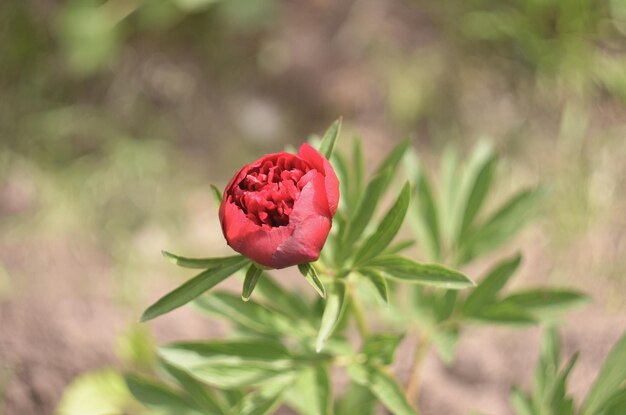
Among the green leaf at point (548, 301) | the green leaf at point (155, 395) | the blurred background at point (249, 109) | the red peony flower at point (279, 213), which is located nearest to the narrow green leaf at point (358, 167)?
the red peony flower at point (279, 213)

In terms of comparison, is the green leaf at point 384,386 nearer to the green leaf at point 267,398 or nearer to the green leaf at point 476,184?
the green leaf at point 267,398

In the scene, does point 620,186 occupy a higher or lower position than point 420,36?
lower

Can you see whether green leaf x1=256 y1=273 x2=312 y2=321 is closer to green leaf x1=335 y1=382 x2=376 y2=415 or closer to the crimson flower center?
green leaf x1=335 y1=382 x2=376 y2=415

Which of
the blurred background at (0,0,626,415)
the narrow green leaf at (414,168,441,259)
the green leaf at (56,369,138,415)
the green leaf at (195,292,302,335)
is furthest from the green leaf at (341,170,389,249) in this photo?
the blurred background at (0,0,626,415)

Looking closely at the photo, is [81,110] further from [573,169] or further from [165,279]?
[573,169]

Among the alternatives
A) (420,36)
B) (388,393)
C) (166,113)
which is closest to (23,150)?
(166,113)

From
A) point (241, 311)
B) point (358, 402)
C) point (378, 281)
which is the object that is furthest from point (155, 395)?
point (378, 281)
